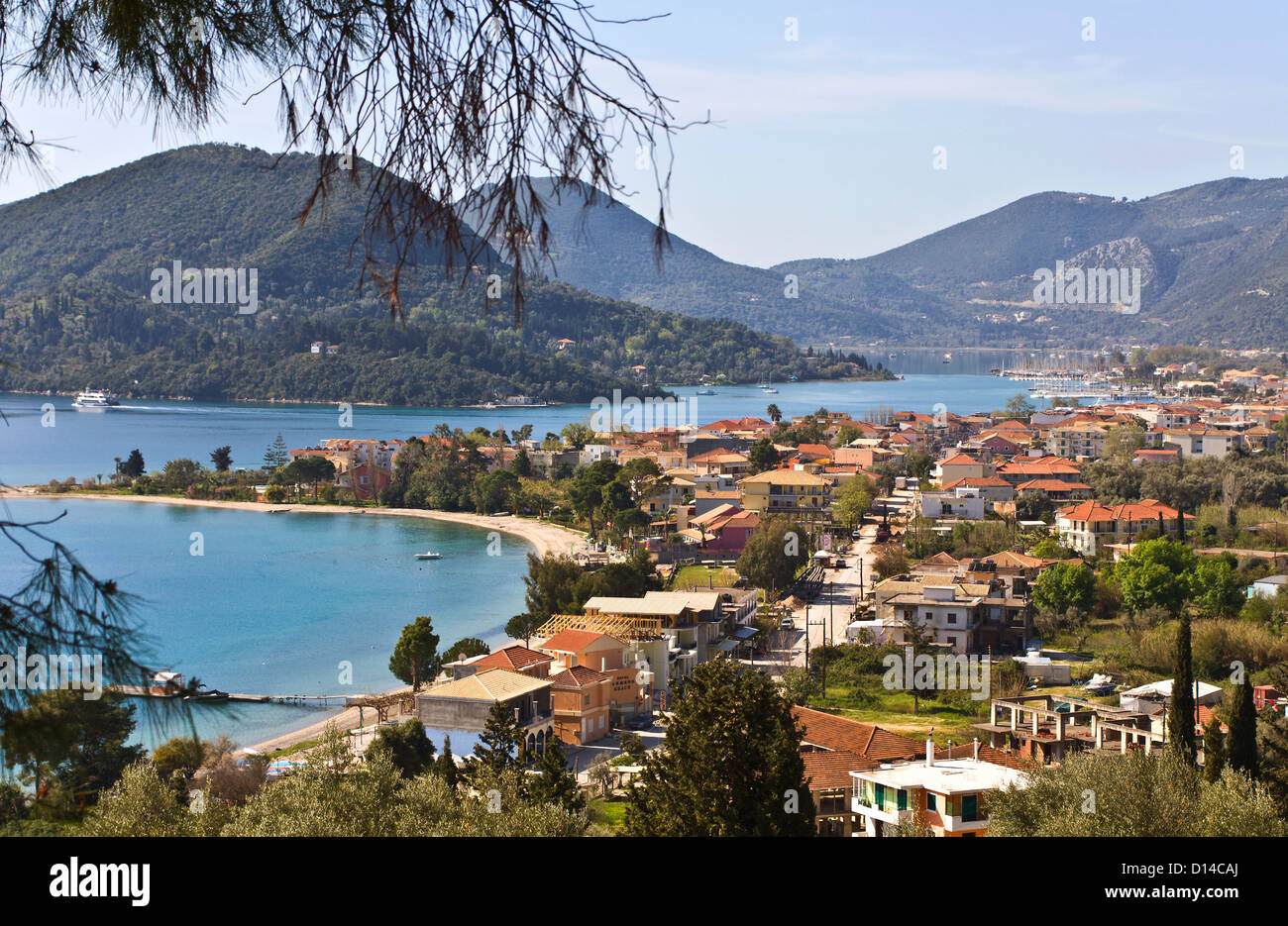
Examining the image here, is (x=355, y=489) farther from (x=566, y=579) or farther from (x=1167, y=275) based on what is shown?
(x=1167, y=275)

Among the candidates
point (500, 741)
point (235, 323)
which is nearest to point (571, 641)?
point (500, 741)

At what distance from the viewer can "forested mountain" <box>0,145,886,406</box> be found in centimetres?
4934

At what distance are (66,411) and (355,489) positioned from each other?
1095 inches

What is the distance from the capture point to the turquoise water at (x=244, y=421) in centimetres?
3672

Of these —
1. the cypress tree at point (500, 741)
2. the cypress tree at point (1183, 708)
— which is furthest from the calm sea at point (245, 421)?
the cypress tree at point (1183, 708)

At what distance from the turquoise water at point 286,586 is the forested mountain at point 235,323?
20.9m

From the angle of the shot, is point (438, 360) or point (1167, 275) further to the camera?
point (1167, 275)

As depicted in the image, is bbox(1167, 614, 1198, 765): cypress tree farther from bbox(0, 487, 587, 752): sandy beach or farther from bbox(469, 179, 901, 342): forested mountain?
bbox(469, 179, 901, 342): forested mountain

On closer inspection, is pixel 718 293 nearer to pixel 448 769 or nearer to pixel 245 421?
pixel 245 421

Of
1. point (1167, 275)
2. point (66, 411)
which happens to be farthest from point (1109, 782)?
point (1167, 275)

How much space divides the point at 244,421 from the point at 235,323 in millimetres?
12938

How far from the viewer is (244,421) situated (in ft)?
153

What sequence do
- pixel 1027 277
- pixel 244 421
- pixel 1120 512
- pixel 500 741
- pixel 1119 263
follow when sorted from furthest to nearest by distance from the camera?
1. pixel 1027 277
2. pixel 1119 263
3. pixel 244 421
4. pixel 1120 512
5. pixel 500 741

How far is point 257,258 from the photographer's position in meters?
54.5
